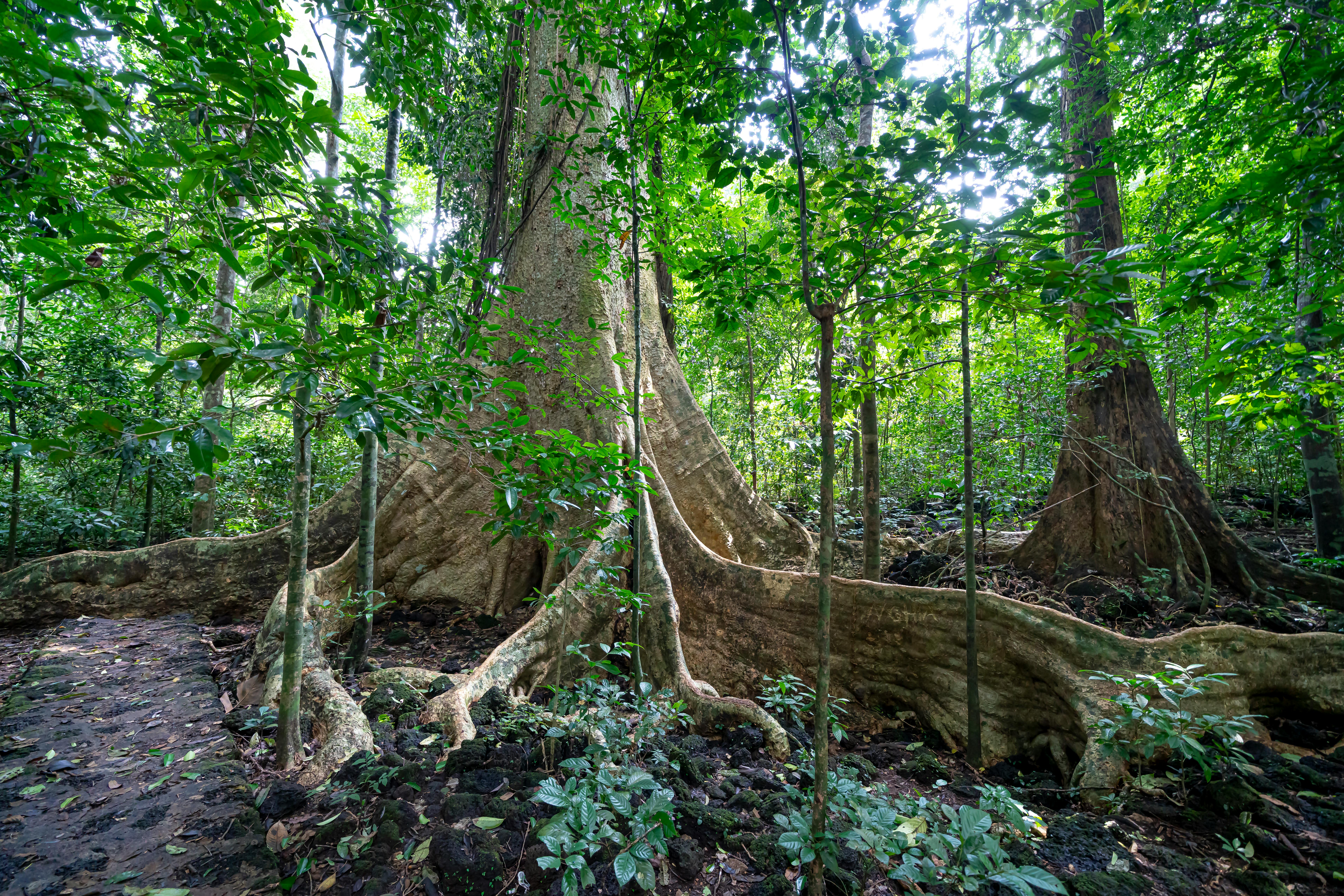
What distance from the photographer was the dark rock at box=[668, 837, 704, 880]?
1.96 m

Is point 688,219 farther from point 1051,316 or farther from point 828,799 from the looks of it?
point 828,799

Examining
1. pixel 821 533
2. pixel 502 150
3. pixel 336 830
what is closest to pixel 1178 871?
pixel 821 533

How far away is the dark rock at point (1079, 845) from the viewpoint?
2.16m

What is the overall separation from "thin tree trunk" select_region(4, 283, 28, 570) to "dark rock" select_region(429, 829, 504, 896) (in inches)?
275

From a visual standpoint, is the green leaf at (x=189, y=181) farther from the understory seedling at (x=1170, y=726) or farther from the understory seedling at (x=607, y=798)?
the understory seedling at (x=1170, y=726)

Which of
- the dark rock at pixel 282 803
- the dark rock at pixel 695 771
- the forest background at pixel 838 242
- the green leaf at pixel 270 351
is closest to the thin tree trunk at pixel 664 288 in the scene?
the forest background at pixel 838 242

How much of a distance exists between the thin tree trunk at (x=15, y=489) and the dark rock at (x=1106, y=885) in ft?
29.2

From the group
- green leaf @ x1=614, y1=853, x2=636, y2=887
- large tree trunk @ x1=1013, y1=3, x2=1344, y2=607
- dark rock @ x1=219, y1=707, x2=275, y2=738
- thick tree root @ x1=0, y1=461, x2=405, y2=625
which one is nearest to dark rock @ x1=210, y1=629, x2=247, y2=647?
thick tree root @ x1=0, y1=461, x2=405, y2=625

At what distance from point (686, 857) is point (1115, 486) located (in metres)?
5.56

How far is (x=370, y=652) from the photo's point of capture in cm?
422

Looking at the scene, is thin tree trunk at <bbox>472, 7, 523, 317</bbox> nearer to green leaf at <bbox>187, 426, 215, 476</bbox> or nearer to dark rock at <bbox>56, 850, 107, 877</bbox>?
green leaf at <bbox>187, 426, 215, 476</bbox>

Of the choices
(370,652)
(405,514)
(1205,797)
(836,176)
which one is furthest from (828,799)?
(405,514)

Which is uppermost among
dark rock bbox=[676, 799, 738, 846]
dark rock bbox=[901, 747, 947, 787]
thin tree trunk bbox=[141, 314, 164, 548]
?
thin tree trunk bbox=[141, 314, 164, 548]

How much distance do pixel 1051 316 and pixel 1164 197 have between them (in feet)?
22.7
